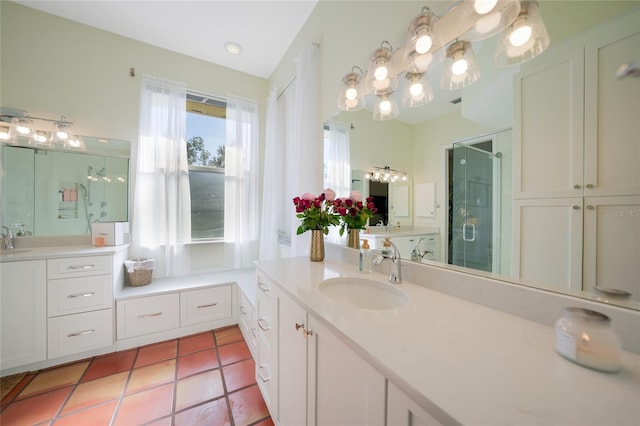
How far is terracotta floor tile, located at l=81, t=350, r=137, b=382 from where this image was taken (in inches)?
64.3

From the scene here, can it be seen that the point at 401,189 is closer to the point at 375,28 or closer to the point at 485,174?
the point at 485,174

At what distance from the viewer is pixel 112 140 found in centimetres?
224

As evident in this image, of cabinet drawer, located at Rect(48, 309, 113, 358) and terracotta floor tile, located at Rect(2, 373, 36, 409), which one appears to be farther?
cabinet drawer, located at Rect(48, 309, 113, 358)

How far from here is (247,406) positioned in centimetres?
138

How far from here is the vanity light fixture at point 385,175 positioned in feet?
4.00

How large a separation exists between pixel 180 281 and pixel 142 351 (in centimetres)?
64

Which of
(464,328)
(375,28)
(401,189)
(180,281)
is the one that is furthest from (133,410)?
(375,28)

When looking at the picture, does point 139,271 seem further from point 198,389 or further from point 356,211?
→ point 356,211

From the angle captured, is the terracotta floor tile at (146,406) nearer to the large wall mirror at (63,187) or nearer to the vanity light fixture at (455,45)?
the large wall mirror at (63,187)

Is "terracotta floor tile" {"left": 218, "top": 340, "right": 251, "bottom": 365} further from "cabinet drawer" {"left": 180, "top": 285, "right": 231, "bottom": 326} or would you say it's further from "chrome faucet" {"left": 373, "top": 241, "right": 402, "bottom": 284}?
"chrome faucet" {"left": 373, "top": 241, "right": 402, "bottom": 284}

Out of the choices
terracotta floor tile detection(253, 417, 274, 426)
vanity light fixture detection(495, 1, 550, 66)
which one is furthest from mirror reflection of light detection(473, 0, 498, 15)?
terracotta floor tile detection(253, 417, 274, 426)

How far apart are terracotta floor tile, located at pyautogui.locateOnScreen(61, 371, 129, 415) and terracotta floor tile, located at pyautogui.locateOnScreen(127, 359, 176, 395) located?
56 mm

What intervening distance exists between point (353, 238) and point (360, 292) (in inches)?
17.6

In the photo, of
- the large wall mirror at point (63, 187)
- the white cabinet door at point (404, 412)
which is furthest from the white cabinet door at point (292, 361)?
the large wall mirror at point (63, 187)
